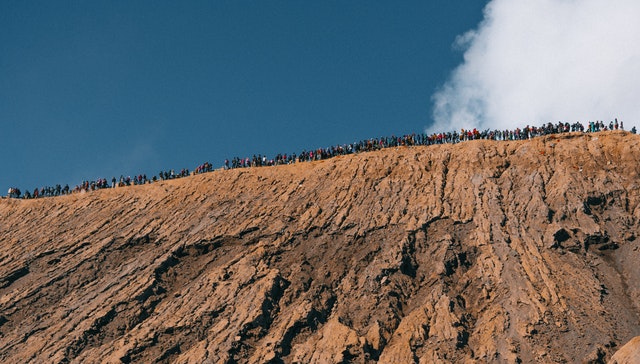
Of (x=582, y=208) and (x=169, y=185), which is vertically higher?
(x=169, y=185)

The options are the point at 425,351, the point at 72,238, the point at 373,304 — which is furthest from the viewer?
the point at 72,238

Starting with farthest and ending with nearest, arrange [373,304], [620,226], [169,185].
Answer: [169,185]
[620,226]
[373,304]

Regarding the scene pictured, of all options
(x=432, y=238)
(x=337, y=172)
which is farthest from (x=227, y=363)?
(x=337, y=172)

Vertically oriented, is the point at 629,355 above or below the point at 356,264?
below

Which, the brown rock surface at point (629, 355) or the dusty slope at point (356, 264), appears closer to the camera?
the brown rock surface at point (629, 355)

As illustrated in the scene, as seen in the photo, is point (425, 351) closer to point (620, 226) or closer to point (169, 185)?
point (620, 226)

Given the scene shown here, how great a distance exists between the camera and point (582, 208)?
47.6m

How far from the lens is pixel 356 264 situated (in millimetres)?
47281

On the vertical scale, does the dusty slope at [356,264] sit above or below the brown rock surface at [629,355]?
above

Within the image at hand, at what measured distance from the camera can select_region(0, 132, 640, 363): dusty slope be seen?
136 feet

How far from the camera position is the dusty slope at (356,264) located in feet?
136

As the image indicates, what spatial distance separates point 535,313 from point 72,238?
3015 centimetres

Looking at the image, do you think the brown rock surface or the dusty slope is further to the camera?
the dusty slope

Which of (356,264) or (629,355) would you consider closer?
(629,355)
